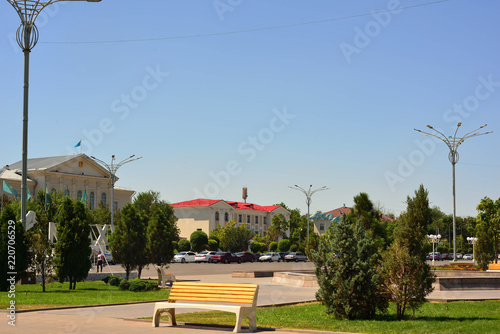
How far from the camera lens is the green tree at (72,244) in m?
21.8

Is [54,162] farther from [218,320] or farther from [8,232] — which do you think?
[218,320]

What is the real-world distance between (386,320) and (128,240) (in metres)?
15.6

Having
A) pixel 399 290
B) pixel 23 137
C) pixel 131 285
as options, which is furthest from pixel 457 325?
pixel 23 137

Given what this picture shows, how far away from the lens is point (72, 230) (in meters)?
22.1

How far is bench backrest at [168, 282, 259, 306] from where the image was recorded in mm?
11539

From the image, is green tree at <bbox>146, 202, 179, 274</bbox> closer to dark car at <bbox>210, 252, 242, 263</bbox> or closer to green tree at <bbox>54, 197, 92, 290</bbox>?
green tree at <bbox>54, 197, 92, 290</bbox>

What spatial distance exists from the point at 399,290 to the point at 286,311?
3547 millimetres

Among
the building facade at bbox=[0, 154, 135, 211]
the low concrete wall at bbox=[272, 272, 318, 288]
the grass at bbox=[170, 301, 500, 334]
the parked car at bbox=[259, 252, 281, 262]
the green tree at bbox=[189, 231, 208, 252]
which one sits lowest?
the parked car at bbox=[259, 252, 281, 262]

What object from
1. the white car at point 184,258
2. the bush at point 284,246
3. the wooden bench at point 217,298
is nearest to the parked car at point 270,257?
the white car at point 184,258

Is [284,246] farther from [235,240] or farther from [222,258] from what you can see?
[222,258]

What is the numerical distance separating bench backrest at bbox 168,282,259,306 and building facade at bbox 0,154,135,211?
8194cm

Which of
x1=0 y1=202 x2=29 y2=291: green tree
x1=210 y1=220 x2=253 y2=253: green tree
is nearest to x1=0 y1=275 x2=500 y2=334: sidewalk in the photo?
x1=0 y1=202 x2=29 y2=291: green tree

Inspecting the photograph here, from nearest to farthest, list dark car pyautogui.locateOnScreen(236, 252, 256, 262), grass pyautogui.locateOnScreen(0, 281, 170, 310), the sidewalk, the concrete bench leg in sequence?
the sidewalk → the concrete bench leg → grass pyautogui.locateOnScreen(0, 281, 170, 310) → dark car pyautogui.locateOnScreen(236, 252, 256, 262)

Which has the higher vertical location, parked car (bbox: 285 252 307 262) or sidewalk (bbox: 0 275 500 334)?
sidewalk (bbox: 0 275 500 334)
